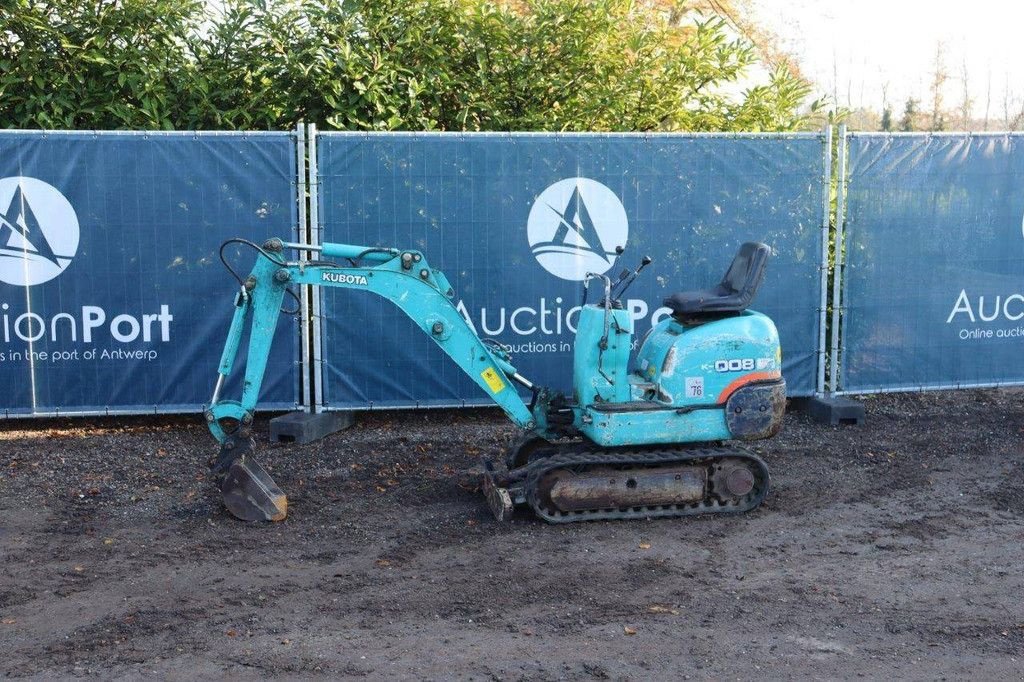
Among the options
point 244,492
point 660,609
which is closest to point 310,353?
point 244,492

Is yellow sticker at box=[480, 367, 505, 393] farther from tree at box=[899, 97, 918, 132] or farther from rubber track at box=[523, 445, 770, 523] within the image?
tree at box=[899, 97, 918, 132]

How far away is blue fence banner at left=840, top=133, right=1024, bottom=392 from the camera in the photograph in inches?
388

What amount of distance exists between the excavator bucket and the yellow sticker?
1535 mm

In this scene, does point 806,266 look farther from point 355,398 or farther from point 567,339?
point 355,398

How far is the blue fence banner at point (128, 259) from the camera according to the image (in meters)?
9.23

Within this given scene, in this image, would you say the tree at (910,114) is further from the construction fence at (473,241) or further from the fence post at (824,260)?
the fence post at (824,260)

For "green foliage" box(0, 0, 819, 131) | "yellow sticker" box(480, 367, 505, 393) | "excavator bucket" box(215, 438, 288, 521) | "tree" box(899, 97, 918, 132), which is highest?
"tree" box(899, 97, 918, 132)

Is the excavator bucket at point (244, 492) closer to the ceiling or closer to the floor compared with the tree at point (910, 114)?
closer to the floor

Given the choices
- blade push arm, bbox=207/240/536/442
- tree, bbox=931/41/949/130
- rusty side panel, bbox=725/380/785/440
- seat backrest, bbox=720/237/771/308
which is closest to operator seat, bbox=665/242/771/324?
seat backrest, bbox=720/237/771/308

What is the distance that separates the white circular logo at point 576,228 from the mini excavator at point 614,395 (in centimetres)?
223

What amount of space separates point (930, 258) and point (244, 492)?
6.36 metres

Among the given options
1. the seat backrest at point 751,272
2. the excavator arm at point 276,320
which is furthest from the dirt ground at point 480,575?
the seat backrest at point 751,272

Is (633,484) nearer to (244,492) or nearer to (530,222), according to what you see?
(244,492)

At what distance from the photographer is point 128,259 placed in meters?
9.32
